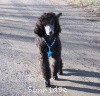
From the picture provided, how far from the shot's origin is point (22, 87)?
573cm

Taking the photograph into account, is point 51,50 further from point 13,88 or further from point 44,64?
point 13,88

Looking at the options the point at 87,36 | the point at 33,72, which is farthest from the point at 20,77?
the point at 87,36

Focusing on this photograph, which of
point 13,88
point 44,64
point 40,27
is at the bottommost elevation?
point 13,88

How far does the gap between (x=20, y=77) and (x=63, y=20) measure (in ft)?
15.5

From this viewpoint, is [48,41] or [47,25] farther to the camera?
[48,41]

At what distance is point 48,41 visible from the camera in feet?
18.4

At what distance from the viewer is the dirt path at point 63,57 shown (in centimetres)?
565

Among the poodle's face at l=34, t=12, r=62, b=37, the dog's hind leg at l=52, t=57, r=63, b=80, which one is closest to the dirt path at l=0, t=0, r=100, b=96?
the dog's hind leg at l=52, t=57, r=63, b=80

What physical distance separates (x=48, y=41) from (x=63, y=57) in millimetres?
1579

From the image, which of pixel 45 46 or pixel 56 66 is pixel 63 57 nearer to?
pixel 56 66

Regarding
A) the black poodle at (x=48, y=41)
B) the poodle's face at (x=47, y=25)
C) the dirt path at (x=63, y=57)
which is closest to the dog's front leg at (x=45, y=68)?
the black poodle at (x=48, y=41)

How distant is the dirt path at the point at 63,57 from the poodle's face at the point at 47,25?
0.99 metres

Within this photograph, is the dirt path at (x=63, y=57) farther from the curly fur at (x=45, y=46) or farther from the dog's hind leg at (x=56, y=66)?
the curly fur at (x=45, y=46)

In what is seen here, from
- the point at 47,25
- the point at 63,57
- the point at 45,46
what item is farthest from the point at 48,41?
the point at 63,57
